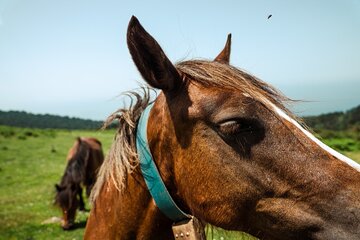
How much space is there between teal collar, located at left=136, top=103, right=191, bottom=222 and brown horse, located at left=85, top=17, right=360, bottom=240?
0.05 meters

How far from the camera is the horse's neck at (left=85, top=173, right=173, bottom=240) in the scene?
2465 millimetres

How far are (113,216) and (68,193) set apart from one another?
339 inches

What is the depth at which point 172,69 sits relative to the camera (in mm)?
2244

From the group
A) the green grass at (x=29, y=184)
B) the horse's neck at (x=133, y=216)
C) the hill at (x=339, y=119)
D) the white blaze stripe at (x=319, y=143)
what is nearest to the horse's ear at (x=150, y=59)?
the white blaze stripe at (x=319, y=143)

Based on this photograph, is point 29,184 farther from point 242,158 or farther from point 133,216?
point 242,158

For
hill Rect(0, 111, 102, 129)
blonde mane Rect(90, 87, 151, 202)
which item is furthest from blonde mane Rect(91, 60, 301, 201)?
hill Rect(0, 111, 102, 129)

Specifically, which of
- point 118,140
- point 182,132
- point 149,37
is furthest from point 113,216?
point 149,37

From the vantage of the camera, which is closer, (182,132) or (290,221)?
(290,221)

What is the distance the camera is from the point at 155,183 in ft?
7.66

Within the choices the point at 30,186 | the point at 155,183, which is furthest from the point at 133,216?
the point at 30,186

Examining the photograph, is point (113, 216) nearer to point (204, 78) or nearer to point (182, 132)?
point (182, 132)

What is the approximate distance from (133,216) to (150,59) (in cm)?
118

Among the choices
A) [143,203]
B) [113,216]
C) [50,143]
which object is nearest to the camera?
[143,203]

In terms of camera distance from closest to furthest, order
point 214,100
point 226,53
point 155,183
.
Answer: point 214,100 < point 155,183 < point 226,53
